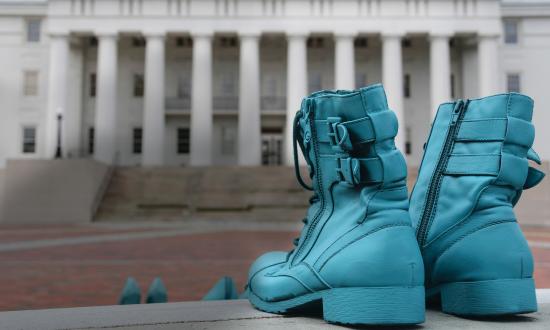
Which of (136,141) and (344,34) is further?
(136,141)

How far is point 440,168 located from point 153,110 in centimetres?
2959

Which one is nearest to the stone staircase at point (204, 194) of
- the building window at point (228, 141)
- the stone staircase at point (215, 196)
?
the stone staircase at point (215, 196)

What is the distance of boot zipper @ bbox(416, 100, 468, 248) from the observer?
2738mm

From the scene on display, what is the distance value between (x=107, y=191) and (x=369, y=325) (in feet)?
73.2

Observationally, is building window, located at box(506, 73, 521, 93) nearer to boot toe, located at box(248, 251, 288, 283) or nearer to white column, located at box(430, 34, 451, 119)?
white column, located at box(430, 34, 451, 119)

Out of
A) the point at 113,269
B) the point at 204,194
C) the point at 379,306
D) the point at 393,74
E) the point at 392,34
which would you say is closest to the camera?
the point at 379,306

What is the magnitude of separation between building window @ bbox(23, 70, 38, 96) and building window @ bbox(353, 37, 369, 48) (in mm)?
22487

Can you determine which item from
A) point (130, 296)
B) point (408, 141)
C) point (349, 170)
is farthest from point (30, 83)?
point (349, 170)

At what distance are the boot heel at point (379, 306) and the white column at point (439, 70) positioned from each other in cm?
3082

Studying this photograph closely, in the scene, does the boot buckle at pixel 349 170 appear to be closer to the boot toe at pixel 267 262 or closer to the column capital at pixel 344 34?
the boot toe at pixel 267 262

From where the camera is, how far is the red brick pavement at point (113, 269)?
524cm

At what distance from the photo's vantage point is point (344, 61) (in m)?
31.5

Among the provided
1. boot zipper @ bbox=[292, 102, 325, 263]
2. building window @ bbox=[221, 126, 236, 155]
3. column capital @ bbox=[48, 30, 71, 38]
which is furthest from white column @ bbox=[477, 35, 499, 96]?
boot zipper @ bbox=[292, 102, 325, 263]

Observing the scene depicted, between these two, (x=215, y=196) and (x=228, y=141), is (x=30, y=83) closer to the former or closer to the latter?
(x=228, y=141)
